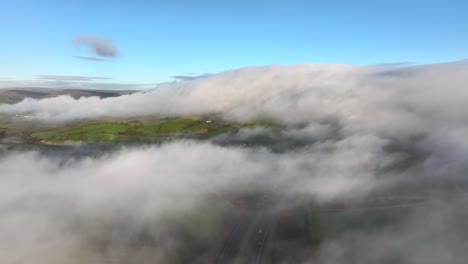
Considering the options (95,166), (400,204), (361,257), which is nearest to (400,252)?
(361,257)

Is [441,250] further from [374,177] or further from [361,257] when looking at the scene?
[374,177]

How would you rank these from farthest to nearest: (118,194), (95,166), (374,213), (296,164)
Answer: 1. (95,166)
2. (296,164)
3. (118,194)
4. (374,213)

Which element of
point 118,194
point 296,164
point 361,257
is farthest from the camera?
point 296,164

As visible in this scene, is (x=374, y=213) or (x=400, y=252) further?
(x=374, y=213)

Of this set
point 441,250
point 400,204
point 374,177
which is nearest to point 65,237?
point 441,250

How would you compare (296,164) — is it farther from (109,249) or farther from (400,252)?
(109,249)

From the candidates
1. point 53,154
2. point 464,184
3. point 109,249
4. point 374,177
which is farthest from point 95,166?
point 464,184

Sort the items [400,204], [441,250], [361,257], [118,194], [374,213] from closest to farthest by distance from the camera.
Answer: [361,257], [441,250], [374,213], [400,204], [118,194]

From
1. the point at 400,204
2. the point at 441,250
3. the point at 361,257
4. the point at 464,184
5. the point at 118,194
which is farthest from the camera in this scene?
the point at 118,194

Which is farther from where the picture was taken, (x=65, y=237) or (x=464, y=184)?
(x=464, y=184)
